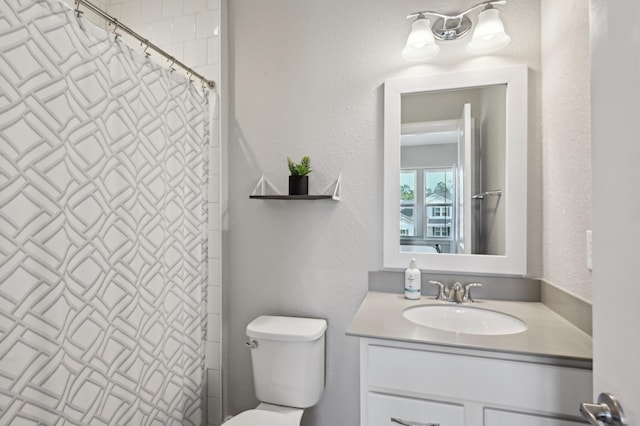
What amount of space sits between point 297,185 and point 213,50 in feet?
3.01

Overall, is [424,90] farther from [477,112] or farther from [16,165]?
[16,165]

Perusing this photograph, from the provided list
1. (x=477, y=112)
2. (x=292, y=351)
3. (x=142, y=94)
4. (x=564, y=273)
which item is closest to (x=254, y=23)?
(x=142, y=94)

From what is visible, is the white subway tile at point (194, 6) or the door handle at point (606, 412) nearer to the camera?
the door handle at point (606, 412)

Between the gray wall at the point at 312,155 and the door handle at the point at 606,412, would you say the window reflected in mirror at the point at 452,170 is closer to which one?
the gray wall at the point at 312,155

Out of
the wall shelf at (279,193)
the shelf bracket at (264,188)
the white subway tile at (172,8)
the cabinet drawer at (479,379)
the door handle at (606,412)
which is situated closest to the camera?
the door handle at (606,412)

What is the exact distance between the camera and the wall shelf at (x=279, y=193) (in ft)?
5.22

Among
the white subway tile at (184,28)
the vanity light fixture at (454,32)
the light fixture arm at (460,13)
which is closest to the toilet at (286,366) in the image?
the vanity light fixture at (454,32)

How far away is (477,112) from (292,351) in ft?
4.60

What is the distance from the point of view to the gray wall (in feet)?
5.40

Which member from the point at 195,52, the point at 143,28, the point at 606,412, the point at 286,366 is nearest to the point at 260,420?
the point at 286,366

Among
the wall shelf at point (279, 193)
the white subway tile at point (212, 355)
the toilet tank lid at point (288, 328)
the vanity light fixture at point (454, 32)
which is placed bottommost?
the white subway tile at point (212, 355)

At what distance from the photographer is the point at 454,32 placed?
1.52 metres

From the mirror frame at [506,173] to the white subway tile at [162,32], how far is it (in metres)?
1.31

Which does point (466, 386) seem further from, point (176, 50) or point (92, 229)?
point (176, 50)
